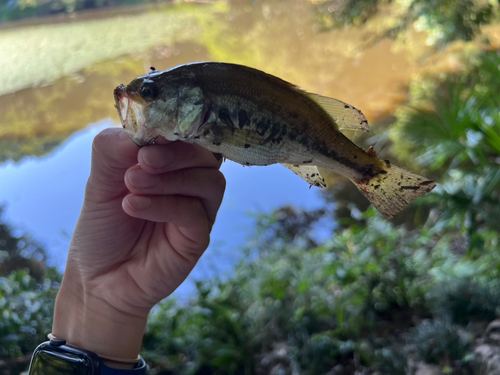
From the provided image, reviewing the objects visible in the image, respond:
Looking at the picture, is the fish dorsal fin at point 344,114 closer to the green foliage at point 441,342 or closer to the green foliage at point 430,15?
the green foliage at point 441,342

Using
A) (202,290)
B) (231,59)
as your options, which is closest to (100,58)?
(231,59)

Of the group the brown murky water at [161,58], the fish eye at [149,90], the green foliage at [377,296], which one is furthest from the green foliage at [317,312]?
the brown murky water at [161,58]

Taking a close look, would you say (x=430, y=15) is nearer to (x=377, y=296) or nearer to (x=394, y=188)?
(x=377, y=296)

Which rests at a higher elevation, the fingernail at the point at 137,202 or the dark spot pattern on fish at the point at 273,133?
the dark spot pattern on fish at the point at 273,133

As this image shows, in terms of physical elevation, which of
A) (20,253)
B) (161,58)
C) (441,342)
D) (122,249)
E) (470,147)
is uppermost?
(161,58)

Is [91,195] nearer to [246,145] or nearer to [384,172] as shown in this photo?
[246,145]

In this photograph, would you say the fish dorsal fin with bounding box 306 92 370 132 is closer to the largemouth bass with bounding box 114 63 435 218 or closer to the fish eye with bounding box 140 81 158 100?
the largemouth bass with bounding box 114 63 435 218

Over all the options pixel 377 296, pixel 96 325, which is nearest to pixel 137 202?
pixel 96 325

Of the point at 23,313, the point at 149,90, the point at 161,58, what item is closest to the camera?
the point at 149,90
